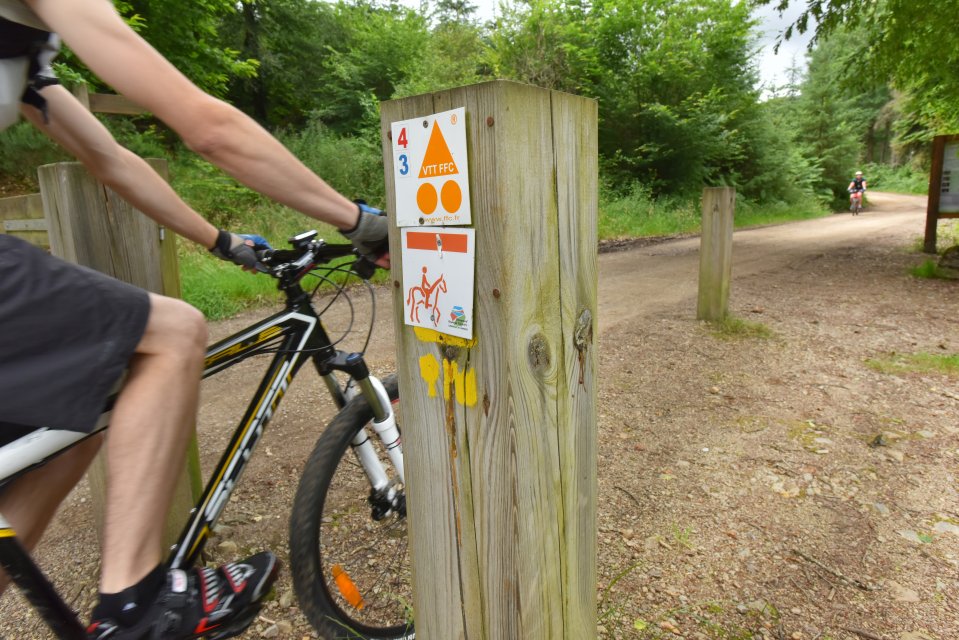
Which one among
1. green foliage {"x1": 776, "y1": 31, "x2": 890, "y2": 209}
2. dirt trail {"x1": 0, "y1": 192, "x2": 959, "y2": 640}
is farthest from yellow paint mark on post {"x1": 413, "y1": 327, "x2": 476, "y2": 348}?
green foliage {"x1": 776, "y1": 31, "x2": 890, "y2": 209}

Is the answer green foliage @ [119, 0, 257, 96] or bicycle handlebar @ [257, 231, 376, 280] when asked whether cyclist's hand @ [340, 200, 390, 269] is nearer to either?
bicycle handlebar @ [257, 231, 376, 280]

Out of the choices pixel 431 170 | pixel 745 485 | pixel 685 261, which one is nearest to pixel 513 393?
pixel 431 170

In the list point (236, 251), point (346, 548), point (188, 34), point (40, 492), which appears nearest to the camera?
point (40, 492)

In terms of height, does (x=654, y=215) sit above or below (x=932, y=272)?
above

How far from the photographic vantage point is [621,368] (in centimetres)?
447

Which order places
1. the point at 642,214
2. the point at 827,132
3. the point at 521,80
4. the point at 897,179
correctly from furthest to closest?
the point at 897,179 < the point at 827,132 < the point at 521,80 < the point at 642,214

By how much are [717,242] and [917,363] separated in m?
1.75

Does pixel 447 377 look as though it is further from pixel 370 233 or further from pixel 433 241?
pixel 370 233

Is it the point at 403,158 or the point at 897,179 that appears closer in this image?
the point at 403,158

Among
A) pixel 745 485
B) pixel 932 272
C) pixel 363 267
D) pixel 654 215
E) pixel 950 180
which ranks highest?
pixel 950 180

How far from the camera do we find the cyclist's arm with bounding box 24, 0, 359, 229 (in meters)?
1.06

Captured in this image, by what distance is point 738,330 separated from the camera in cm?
519

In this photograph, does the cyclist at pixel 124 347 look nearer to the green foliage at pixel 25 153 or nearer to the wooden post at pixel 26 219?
the wooden post at pixel 26 219

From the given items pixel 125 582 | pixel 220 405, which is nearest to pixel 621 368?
pixel 220 405
